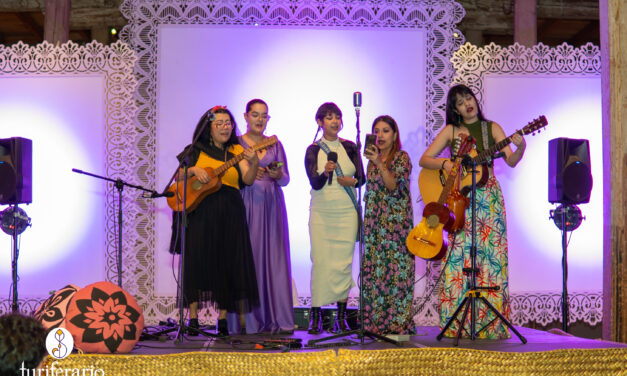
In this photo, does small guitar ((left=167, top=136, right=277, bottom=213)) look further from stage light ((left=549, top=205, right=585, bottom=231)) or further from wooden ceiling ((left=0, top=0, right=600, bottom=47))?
wooden ceiling ((left=0, top=0, right=600, bottom=47))

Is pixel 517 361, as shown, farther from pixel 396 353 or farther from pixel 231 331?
pixel 231 331

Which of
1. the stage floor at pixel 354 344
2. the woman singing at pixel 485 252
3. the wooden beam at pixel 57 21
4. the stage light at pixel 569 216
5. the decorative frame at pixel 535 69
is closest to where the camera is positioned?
the stage floor at pixel 354 344

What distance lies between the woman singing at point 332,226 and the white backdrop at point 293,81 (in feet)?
3.43

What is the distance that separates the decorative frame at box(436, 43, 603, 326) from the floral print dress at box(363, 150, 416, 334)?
5.47ft

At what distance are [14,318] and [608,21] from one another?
4.64 metres

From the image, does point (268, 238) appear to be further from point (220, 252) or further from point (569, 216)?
point (569, 216)

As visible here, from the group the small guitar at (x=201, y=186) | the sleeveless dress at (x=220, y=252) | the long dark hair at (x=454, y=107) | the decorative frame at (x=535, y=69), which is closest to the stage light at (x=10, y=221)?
the small guitar at (x=201, y=186)

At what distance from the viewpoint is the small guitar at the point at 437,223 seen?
4332 millimetres

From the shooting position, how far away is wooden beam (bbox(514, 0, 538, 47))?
670cm

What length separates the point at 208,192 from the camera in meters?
4.61

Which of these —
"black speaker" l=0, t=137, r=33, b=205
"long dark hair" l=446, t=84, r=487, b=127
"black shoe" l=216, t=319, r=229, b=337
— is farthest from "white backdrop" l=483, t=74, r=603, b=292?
"black speaker" l=0, t=137, r=33, b=205

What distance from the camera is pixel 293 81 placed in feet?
20.3

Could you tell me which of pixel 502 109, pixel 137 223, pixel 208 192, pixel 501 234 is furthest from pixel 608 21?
pixel 137 223

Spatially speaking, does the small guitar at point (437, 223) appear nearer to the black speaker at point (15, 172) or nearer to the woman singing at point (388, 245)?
the woman singing at point (388, 245)
